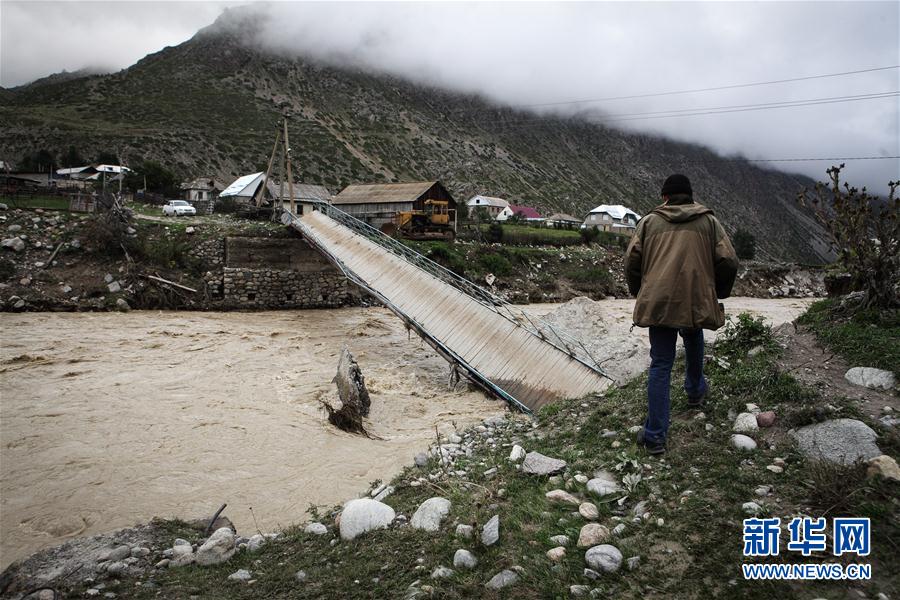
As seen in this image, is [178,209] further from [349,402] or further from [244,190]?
[349,402]

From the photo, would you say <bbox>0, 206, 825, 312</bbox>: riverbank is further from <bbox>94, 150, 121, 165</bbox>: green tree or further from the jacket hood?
<bbox>94, 150, 121, 165</bbox>: green tree

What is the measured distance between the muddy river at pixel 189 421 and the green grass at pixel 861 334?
3559 mm

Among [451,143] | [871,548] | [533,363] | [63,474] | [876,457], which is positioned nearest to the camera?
[871,548]

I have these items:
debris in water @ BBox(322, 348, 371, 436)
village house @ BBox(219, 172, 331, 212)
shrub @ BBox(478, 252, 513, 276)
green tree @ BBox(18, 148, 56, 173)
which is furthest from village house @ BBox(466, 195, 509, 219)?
debris in water @ BBox(322, 348, 371, 436)

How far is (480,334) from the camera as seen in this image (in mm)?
10523

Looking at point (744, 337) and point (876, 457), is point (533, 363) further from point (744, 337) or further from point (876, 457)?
point (876, 457)

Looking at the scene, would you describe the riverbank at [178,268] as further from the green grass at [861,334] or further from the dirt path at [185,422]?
the green grass at [861,334]

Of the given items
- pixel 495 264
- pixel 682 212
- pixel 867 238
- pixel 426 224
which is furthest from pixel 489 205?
pixel 682 212

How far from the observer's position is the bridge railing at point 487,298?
354 inches

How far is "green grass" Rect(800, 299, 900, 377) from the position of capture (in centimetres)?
394

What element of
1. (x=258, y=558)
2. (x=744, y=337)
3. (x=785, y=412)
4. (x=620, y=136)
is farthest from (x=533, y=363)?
(x=620, y=136)

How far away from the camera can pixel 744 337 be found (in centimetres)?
497

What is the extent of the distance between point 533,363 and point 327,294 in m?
14.5

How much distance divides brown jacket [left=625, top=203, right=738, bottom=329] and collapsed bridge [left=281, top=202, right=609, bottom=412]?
3443 millimetres
